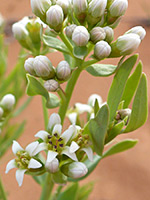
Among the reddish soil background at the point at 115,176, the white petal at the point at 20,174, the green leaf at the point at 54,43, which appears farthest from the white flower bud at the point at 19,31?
the reddish soil background at the point at 115,176

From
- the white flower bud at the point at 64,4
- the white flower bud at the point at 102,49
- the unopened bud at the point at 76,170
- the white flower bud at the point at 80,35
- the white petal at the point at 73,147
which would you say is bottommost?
the unopened bud at the point at 76,170

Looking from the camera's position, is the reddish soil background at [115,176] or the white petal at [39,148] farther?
the reddish soil background at [115,176]

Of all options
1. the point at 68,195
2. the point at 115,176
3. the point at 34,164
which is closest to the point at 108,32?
the point at 34,164

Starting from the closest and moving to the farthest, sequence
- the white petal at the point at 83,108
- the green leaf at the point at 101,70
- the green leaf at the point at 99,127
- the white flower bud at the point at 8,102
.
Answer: the green leaf at the point at 99,127, the green leaf at the point at 101,70, the white flower bud at the point at 8,102, the white petal at the point at 83,108

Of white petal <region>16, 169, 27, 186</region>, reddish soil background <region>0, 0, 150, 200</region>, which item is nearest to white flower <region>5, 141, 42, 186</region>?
white petal <region>16, 169, 27, 186</region>

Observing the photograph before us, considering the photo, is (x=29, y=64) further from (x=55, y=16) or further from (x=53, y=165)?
(x=53, y=165)

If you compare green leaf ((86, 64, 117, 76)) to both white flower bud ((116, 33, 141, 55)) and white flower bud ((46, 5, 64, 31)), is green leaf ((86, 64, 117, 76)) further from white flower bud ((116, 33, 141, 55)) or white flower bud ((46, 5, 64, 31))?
white flower bud ((46, 5, 64, 31))

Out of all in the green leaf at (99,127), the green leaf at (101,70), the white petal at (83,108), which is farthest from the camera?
the white petal at (83,108)

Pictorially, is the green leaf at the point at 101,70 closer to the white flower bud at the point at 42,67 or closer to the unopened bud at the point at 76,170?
the white flower bud at the point at 42,67

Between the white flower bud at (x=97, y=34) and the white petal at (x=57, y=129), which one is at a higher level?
the white flower bud at (x=97, y=34)
